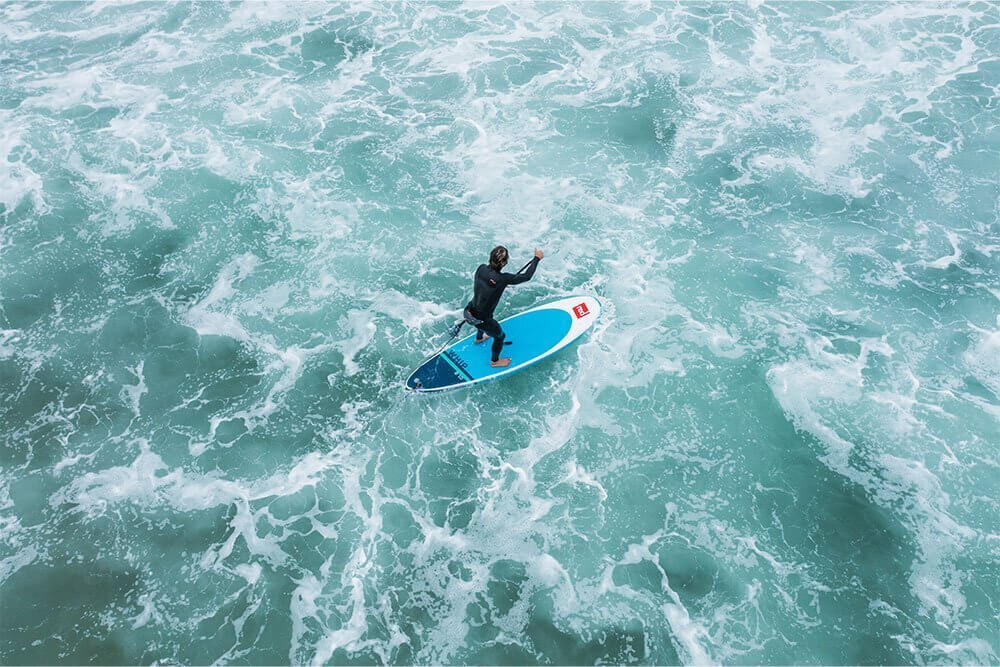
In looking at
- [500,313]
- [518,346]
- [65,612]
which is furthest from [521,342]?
[65,612]

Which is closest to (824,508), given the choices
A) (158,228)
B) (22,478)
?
(22,478)

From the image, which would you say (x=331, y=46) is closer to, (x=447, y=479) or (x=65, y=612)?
(x=447, y=479)

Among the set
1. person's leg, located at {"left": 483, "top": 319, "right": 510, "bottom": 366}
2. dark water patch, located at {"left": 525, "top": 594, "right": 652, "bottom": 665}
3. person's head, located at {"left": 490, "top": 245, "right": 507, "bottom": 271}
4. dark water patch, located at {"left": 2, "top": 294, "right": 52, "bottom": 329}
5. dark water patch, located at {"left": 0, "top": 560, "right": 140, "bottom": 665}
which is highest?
person's head, located at {"left": 490, "top": 245, "right": 507, "bottom": 271}

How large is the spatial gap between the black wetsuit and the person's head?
17 cm

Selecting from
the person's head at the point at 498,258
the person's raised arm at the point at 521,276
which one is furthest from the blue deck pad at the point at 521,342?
the person's head at the point at 498,258

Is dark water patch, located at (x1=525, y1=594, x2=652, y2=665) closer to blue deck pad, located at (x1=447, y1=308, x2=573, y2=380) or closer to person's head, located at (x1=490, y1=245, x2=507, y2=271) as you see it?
blue deck pad, located at (x1=447, y1=308, x2=573, y2=380)

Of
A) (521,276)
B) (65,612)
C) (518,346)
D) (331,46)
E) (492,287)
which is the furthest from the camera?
(331,46)

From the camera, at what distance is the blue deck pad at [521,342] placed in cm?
1972

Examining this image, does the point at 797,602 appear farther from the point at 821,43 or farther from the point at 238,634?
the point at 821,43

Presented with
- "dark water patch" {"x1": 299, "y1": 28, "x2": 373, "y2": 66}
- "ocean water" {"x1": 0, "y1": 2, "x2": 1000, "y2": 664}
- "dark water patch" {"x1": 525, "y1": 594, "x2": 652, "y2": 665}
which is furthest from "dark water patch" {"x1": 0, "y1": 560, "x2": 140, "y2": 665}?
"dark water patch" {"x1": 299, "y1": 28, "x2": 373, "y2": 66}

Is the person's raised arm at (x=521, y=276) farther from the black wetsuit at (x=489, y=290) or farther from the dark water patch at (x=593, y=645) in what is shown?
the dark water patch at (x=593, y=645)

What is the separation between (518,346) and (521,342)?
0.17m

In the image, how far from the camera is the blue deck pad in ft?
64.7

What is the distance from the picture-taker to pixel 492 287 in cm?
1734
